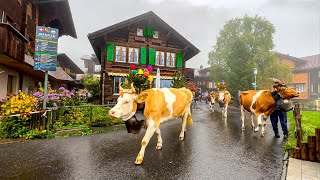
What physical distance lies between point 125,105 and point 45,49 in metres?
5.89

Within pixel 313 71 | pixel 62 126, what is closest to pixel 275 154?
pixel 62 126

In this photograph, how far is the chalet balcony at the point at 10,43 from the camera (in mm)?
8805

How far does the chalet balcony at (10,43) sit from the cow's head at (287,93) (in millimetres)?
11197

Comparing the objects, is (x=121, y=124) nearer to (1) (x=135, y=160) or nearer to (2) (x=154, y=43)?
(1) (x=135, y=160)

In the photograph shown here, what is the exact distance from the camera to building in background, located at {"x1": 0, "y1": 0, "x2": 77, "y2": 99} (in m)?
9.58

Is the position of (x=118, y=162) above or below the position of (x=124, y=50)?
below

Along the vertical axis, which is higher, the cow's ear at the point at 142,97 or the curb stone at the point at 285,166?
the cow's ear at the point at 142,97

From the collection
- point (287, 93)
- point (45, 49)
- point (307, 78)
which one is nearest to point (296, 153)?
point (287, 93)

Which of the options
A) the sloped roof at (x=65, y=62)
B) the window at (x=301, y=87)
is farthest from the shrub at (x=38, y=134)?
the window at (x=301, y=87)

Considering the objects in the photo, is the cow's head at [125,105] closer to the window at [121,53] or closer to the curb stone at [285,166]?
the curb stone at [285,166]

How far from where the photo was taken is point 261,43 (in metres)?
31.7

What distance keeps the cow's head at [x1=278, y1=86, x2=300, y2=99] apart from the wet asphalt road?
5.31 ft

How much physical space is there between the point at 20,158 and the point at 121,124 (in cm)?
494

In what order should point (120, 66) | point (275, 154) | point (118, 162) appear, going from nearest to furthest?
point (118, 162)
point (275, 154)
point (120, 66)
